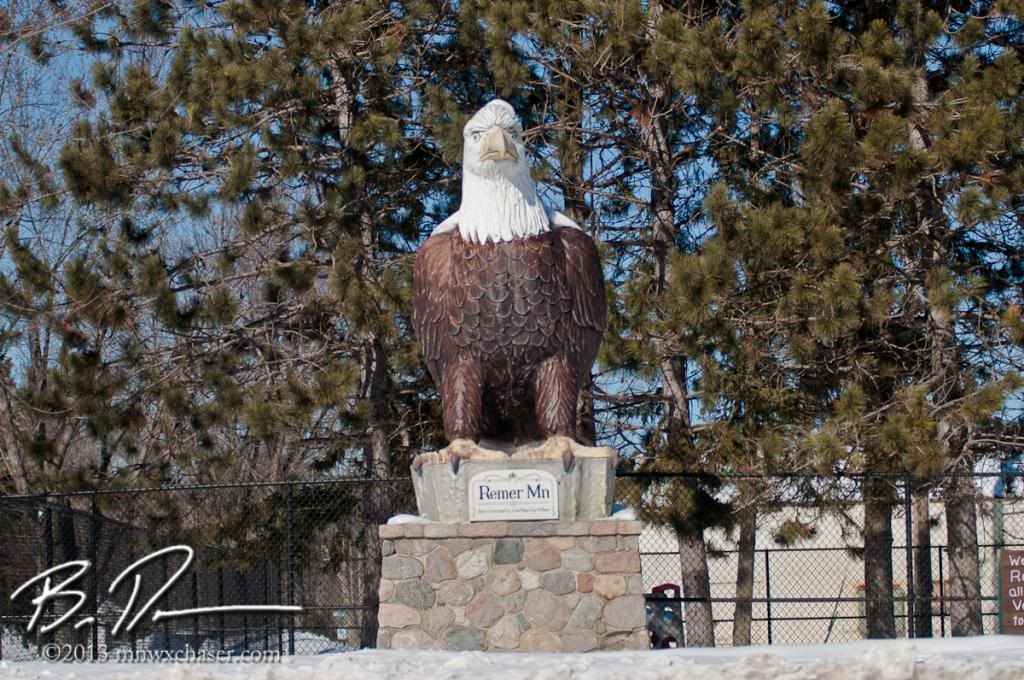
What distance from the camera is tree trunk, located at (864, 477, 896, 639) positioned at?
11773 mm

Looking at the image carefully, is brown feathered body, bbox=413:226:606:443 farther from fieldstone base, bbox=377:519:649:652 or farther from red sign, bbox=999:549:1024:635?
red sign, bbox=999:549:1024:635

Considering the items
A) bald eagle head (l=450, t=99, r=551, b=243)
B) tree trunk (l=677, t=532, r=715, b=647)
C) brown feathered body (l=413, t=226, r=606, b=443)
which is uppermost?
bald eagle head (l=450, t=99, r=551, b=243)

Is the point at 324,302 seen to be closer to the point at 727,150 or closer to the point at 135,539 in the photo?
the point at 135,539

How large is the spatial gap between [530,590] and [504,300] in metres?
1.65

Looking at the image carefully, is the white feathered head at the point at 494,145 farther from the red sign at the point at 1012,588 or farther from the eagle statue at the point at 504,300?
the red sign at the point at 1012,588

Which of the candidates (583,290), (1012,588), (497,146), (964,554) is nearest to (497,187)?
(497,146)

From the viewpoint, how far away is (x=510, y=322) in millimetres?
7668

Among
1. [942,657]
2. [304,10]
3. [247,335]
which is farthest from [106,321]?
[942,657]

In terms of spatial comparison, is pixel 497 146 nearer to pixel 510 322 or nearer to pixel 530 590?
pixel 510 322

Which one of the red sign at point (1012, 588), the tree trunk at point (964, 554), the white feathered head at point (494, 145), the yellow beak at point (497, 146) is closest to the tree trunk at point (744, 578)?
the tree trunk at point (964, 554)

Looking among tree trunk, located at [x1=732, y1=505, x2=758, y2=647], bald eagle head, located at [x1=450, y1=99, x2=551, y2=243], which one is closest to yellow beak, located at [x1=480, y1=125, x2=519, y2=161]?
bald eagle head, located at [x1=450, y1=99, x2=551, y2=243]

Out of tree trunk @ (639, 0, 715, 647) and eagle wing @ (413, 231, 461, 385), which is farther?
tree trunk @ (639, 0, 715, 647)

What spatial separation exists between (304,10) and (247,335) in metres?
3.11

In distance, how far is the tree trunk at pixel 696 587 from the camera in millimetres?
11980
